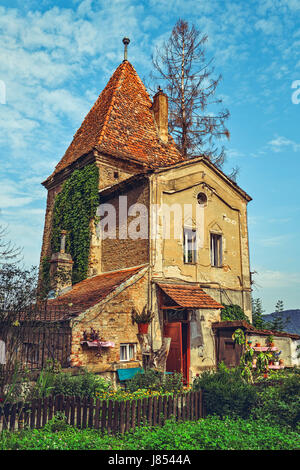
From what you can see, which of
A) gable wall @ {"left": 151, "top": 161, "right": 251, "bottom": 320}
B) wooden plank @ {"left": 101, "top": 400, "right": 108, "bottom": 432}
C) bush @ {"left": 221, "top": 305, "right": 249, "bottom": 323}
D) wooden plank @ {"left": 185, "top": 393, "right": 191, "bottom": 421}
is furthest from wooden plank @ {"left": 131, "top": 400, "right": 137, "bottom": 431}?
bush @ {"left": 221, "top": 305, "right": 249, "bottom": 323}

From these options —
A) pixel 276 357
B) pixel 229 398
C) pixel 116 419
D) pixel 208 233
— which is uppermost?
pixel 208 233

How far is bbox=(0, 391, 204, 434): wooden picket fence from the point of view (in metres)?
8.21

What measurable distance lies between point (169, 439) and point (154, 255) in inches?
313

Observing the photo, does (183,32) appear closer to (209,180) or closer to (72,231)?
(209,180)

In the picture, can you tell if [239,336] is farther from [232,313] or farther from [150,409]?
[150,409]

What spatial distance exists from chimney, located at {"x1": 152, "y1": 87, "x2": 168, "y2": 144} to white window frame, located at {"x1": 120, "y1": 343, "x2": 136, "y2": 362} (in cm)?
1252

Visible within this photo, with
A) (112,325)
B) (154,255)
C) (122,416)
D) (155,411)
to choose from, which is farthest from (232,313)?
(122,416)

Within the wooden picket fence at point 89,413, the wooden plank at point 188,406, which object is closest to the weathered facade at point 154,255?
the wooden picket fence at point 89,413

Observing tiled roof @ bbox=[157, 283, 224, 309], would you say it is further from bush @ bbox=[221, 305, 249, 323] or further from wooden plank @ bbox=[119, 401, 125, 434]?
wooden plank @ bbox=[119, 401, 125, 434]

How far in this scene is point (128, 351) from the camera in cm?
1320

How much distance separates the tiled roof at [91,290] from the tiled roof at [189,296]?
1.42 meters

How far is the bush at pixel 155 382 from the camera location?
11.2 m

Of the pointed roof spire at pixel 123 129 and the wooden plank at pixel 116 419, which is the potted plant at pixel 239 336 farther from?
the pointed roof spire at pixel 123 129
